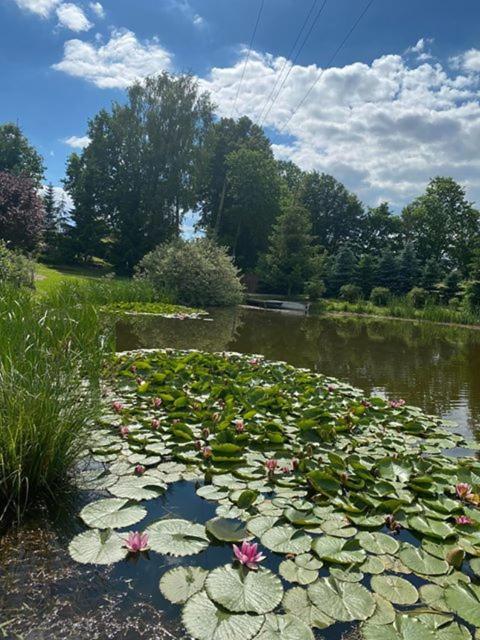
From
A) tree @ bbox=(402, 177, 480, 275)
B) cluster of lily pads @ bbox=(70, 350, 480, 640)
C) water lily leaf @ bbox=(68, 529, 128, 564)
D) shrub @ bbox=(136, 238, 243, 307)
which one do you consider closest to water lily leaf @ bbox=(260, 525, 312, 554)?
cluster of lily pads @ bbox=(70, 350, 480, 640)

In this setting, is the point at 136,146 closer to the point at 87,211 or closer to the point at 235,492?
the point at 87,211

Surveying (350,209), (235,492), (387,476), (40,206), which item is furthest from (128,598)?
(350,209)

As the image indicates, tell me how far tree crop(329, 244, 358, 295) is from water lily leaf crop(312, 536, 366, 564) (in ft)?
87.1

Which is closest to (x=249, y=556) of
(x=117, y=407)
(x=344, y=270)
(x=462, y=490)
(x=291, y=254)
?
(x=462, y=490)

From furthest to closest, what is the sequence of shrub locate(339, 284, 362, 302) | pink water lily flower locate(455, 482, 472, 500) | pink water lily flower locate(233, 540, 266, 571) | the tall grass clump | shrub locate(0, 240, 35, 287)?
shrub locate(339, 284, 362, 302), shrub locate(0, 240, 35, 287), pink water lily flower locate(455, 482, 472, 500), the tall grass clump, pink water lily flower locate(233, 540, 266, 571)

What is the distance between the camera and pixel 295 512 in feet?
7.99

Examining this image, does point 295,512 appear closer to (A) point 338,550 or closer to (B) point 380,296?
(A) point 338,550

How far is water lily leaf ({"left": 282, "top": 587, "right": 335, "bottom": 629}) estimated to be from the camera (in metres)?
1.69

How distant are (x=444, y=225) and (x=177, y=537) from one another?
124 feet

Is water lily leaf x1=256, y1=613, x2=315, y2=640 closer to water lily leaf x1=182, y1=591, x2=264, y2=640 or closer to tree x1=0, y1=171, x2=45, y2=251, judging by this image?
water lily leaf x1=182, y1=591, x2=264, y2=640

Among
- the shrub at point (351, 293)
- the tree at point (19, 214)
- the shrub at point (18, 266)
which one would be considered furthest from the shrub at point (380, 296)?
the shrub at point (18, 266)

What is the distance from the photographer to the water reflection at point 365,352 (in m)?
6.23

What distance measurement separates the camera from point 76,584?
1.83m

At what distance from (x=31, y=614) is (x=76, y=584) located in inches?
8.3
